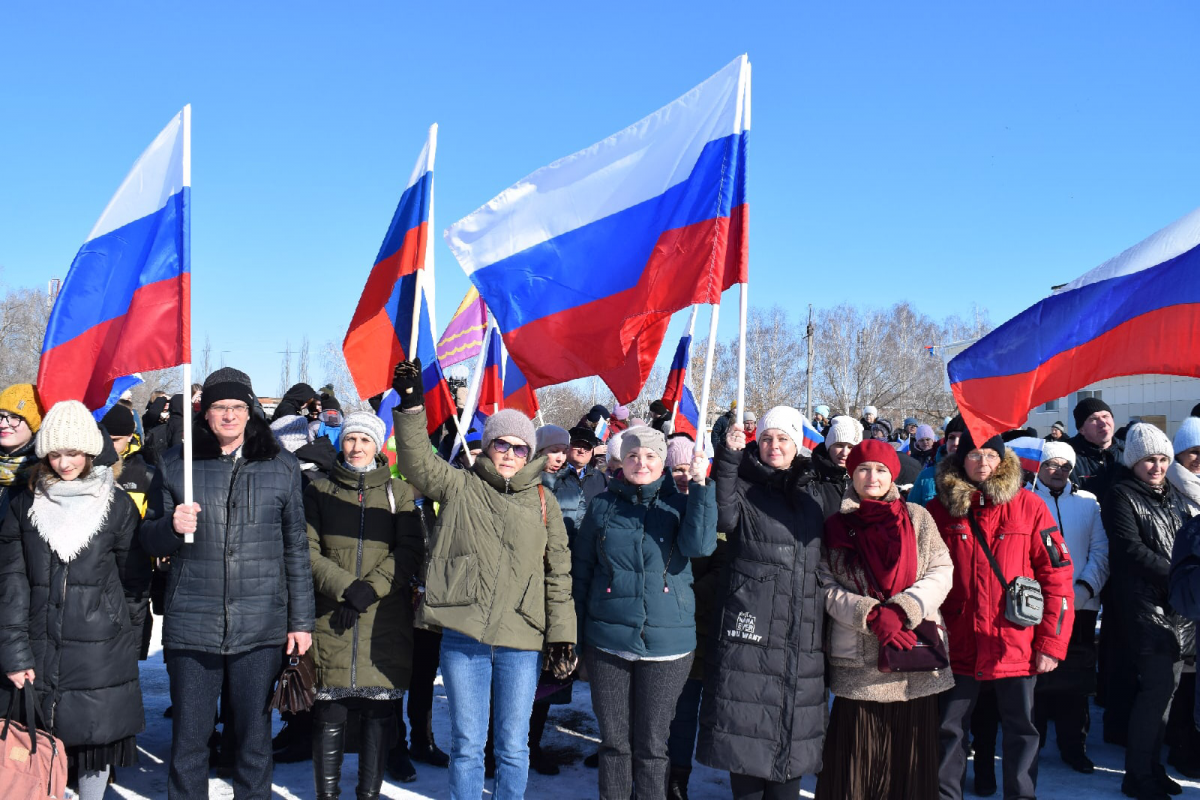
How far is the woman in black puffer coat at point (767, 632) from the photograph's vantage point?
158 inches

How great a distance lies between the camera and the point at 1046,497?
18.1 feet

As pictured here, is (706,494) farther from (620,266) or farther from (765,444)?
(620,266)

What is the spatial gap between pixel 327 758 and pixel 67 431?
1.86m

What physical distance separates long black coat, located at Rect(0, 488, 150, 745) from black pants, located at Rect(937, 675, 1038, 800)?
12.0 ft

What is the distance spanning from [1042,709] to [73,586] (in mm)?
5001

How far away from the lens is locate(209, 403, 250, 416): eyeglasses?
4.15 metres

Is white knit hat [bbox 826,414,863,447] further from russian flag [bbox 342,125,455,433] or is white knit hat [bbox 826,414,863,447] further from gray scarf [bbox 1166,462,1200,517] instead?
russian flag [bbox 342,125,455,433]

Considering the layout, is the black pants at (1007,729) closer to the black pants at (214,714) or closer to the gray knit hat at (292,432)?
the black pants at (214,714)

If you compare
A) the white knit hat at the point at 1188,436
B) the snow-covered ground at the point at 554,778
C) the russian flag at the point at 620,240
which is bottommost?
the snow-covered ground at the point at 554,778

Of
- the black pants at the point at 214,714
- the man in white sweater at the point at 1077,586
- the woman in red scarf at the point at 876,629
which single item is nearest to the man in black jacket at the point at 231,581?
the black pants at the point at 214,714

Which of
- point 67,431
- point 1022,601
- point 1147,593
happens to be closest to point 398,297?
point 67,431

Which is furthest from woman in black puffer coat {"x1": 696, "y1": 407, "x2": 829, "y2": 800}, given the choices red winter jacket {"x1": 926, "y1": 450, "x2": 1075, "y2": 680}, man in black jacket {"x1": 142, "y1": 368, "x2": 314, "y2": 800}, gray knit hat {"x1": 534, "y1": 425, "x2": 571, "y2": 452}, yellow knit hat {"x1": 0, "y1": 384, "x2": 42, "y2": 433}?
yellow knit hat {"x1": 0, "y1": 384, "x2": 42, "y2": 433}

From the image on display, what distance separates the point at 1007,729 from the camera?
14.5 feet

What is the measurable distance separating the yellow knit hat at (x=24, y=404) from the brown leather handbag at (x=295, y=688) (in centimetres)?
157
